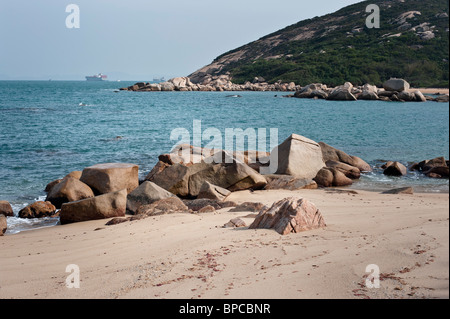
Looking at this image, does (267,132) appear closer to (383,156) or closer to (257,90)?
(383,156)

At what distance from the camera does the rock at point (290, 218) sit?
660 centimetres

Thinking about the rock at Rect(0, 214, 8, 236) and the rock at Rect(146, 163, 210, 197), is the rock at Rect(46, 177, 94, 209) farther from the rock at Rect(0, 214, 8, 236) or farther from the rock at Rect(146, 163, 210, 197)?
the rock at Rect(0, 214, 8, 236)

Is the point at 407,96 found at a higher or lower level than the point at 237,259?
higher

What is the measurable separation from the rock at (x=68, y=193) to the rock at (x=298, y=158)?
235 inches

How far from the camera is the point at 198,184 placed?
12453 millimetres

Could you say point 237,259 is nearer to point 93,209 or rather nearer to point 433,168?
point 93,209

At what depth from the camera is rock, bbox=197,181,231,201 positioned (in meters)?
11.2

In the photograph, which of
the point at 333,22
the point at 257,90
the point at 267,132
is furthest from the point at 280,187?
the point at 333,22

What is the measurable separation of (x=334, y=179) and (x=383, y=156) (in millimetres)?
6494

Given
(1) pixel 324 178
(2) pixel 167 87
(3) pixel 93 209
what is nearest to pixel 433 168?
(1) pixel 324 178

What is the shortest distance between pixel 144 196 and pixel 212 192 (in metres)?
1.73

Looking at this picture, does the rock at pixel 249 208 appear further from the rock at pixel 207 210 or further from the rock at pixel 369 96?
the rock at pixel 369 96

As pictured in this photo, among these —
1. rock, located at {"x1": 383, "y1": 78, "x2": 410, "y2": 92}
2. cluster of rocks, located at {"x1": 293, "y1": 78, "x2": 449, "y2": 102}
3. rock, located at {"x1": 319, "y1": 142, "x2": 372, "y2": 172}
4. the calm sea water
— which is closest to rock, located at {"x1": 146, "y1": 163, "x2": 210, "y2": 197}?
the calm sea water

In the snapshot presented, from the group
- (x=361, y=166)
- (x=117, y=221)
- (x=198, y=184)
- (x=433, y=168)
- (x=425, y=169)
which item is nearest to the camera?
(x=117, y=221)
